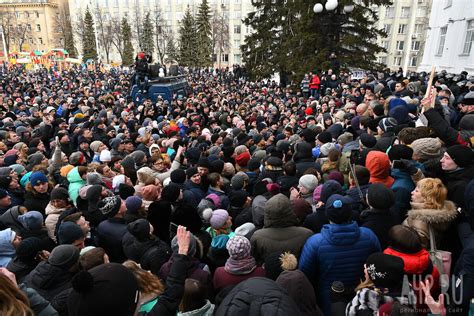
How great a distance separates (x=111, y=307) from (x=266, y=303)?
87cm

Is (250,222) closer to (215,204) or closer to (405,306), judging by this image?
(215,204)

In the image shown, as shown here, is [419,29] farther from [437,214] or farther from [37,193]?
[37,193]

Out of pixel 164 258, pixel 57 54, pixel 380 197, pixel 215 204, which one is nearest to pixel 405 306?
pixel 380 197

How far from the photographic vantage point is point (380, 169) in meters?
4.13

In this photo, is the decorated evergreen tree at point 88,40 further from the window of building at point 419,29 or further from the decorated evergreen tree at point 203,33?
the window of building at point 419,29

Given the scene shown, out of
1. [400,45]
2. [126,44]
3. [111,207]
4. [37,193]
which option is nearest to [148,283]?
[111,207]

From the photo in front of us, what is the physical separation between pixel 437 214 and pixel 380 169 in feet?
4.26

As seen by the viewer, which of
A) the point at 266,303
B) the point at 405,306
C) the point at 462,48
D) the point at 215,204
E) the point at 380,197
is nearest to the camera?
the point at 266,303

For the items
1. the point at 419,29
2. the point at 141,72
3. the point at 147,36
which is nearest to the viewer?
the point at 141,72

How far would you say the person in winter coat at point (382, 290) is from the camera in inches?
87.0

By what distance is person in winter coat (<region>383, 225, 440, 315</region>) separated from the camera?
2.46m

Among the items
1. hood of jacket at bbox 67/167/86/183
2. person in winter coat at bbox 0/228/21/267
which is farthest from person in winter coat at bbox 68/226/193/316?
hood of jacket at bbox 67/167/86/183

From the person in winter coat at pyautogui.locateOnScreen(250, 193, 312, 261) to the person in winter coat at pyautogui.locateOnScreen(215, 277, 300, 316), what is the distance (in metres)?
1.38

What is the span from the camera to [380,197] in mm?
3213
